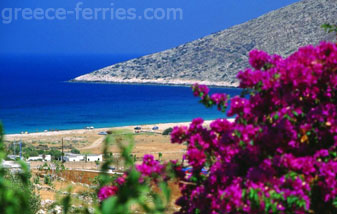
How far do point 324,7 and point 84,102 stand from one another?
36.8 meters

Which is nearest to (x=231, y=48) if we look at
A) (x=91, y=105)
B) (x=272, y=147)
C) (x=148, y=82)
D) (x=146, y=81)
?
(x=148, y=82)

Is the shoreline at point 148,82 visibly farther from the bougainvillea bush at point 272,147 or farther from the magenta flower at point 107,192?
the magenta flower at point 107,192

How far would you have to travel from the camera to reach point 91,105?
88062 millimetres

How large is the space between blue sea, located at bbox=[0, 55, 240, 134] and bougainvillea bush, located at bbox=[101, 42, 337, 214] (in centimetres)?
5810

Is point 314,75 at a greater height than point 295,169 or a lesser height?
greater

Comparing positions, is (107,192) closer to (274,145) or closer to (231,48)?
(274,145)

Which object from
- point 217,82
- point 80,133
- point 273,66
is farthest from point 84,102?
point 273,66

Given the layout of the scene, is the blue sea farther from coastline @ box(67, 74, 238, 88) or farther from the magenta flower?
the magenta flower

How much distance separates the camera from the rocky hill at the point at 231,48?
294 ft

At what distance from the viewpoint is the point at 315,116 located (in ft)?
13.9

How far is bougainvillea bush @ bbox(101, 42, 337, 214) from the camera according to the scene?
3881 millimetres

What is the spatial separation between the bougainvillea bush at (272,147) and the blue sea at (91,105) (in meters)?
58.1

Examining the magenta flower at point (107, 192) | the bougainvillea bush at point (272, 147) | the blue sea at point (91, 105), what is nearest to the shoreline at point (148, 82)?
the blue sea at point (91, 105)

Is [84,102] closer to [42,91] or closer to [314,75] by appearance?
[42,91]
